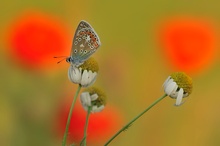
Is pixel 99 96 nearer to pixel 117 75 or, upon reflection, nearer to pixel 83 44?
pixel 83 44

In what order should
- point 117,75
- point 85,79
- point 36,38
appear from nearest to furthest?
point 85,79 → point 36,38 → point 117,75

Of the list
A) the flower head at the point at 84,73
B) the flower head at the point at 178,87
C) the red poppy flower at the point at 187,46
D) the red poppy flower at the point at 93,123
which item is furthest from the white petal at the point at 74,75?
the red poppy flower at the point at 187,46

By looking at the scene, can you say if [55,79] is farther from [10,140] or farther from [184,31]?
[184,31]

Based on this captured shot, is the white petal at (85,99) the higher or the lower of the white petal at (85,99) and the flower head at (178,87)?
the higher

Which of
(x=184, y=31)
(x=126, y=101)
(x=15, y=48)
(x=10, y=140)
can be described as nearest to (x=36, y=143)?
(x=10, y=140)

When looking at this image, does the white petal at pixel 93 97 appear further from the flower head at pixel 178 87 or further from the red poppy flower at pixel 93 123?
the red poppy flower at pixel 93 123

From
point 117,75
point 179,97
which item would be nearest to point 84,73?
point 179,97
